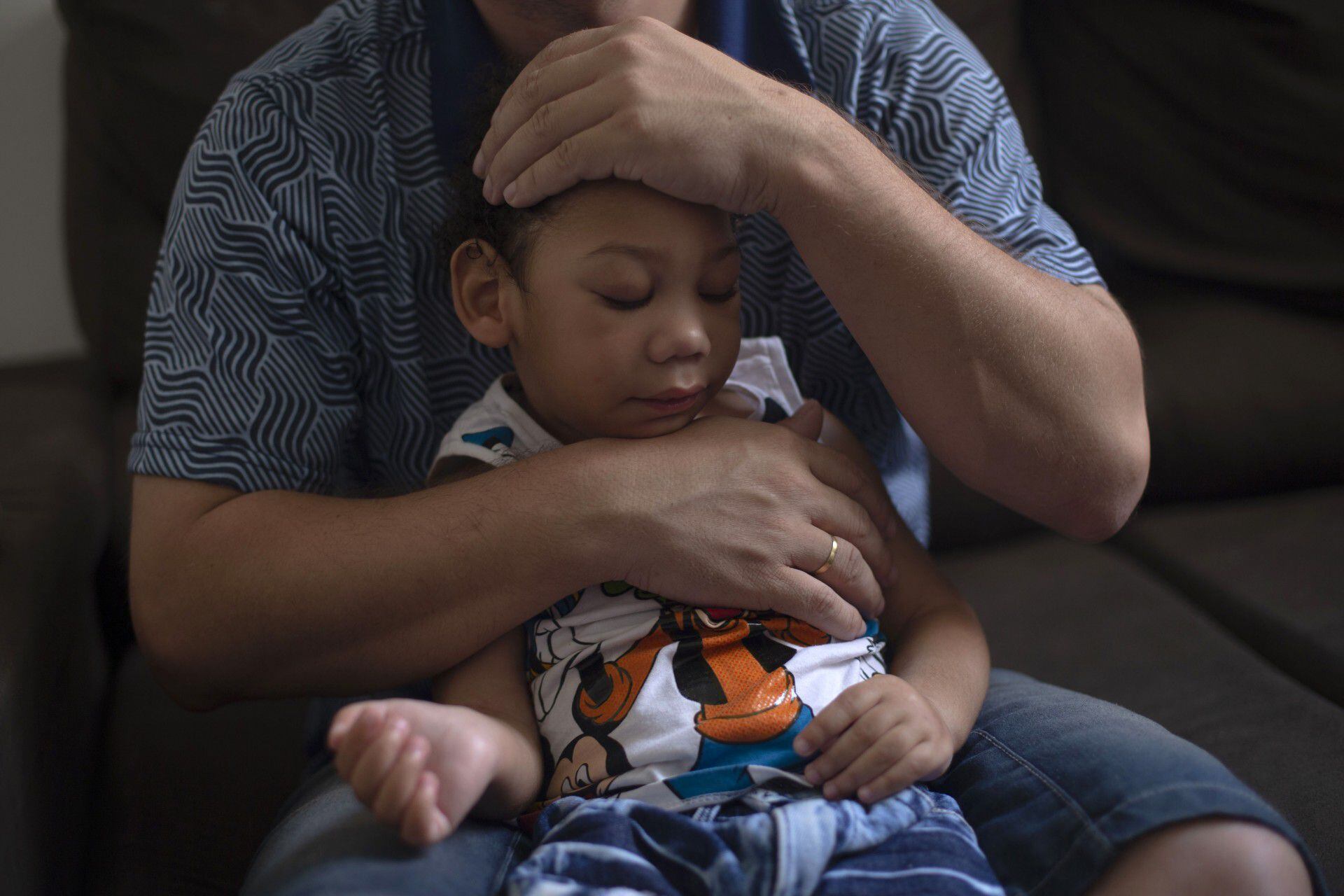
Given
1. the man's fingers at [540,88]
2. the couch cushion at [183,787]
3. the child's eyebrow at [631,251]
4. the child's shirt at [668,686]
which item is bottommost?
the couch cushion at [183,787]

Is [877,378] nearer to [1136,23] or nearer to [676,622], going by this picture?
[676,622]

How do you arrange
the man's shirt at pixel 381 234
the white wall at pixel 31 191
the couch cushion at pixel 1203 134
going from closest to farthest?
the man's shirt at pixel 381 234 < the couch cushion at pixel 1203 134 < the white wall at pixel 31 191

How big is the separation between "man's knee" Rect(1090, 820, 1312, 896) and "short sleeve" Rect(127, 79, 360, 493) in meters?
0.74

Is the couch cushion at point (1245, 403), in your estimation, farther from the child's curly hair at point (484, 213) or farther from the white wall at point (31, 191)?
the white wall at point (31, 191)

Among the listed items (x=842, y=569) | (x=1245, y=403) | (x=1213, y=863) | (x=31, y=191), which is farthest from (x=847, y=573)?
(x=31, y=191)

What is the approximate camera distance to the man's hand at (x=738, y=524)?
32.7 inches

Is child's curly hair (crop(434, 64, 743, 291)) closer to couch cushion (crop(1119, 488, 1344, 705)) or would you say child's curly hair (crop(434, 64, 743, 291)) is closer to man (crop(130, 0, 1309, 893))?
man (crop(130, 0, 1309, 893))

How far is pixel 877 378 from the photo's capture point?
1.10 metres

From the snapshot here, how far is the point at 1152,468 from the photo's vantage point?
148 centimetres

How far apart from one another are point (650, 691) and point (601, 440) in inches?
8.1

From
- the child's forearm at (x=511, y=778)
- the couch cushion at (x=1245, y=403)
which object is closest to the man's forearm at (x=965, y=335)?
the child's forearm at (x=511, y=778)

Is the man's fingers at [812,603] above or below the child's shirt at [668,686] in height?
above

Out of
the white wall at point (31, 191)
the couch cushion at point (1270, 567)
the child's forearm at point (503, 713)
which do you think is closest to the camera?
the child's forearm at point (503, 713)

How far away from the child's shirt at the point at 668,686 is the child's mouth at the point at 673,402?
130 mm
